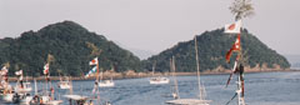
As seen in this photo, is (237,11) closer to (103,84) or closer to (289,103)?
(289,103)

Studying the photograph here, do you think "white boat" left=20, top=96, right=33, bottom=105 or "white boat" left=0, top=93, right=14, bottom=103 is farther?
"white boat" left=0, top=93, right=14, bottom=103

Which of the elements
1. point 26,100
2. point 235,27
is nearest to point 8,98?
point 26,100

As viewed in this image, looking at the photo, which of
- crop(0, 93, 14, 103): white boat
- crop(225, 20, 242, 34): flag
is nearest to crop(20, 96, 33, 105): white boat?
crop(0, 93, 14, 103): white boat

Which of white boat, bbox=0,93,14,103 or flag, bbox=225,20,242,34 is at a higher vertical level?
flag, bbox=225,20,242,34

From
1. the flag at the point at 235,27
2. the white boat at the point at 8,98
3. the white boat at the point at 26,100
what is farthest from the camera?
the white boat at the point at 8,98

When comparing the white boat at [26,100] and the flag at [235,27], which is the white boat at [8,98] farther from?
the flag at [235,27]

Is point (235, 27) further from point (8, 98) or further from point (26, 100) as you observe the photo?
point (8, 98)

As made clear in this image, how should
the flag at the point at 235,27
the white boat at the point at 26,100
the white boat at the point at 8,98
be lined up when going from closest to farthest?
1. the flag at the point at 235,27
2. the white boat at the point at 26,100
3. the white boat at the point at 8,98

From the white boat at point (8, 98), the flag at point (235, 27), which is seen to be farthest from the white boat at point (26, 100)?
the flag at point (235, 27)

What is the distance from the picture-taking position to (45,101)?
3637 inches

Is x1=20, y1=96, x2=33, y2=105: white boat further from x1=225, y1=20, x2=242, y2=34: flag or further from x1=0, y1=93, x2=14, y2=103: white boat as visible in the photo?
x1=225, y1=20, x2=242, y2=34: flag

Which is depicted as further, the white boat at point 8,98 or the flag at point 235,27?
the white boat at point 8,98

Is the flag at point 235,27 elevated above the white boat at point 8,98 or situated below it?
above

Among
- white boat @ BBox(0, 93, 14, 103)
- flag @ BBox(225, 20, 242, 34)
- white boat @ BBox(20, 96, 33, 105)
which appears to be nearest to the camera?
flag @ BBox(225, 20, 242, 34)
